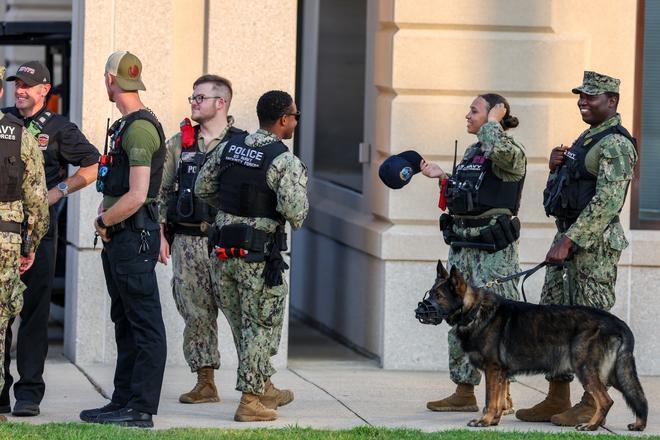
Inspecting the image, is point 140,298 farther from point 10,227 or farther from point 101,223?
point 10,227

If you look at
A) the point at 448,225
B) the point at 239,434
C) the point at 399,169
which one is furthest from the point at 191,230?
the point at 239,434

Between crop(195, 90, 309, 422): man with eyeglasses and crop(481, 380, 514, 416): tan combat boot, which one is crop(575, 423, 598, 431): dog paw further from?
crop(195, 90, 309, 422): man with eyeglasses

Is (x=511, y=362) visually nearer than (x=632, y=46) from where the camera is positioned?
Yes

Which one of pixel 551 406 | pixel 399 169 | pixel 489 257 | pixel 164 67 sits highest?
pixel 164 67

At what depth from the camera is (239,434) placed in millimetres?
7242

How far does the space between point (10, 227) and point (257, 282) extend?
1.31 m

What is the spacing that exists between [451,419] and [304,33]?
5.63m

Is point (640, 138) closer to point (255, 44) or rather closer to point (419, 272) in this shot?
point (419, 272)

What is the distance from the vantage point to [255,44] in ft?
32.6

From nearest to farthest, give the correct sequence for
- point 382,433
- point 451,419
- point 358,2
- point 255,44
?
point 382,433 → point 451,419 → point 255,44 → point 358,2

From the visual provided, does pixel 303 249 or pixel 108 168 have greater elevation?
pixel 108 168

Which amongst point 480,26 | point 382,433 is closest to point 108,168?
point 382,433

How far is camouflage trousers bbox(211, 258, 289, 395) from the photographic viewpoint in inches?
296

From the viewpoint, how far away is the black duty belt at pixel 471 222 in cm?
821
